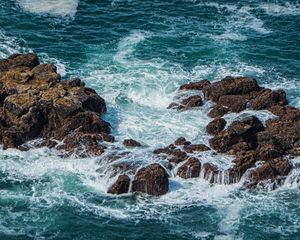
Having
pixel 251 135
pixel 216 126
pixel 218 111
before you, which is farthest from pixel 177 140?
pixel 251 135

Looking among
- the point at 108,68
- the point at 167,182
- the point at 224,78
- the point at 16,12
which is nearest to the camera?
the point at 167,182

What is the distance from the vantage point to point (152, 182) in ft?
196

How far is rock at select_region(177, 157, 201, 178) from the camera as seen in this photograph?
61.8 meters

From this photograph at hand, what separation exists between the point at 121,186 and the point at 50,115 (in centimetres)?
1245

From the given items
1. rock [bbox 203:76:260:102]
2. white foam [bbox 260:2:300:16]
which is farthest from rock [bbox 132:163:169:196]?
white foam [bbox 260:2:300:16]

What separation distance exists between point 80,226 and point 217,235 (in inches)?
435

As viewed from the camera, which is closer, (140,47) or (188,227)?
(188,227)

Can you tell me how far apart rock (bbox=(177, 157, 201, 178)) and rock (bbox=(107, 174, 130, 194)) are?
5114mm

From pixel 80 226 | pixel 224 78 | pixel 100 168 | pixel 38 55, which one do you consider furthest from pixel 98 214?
pixel 38 55

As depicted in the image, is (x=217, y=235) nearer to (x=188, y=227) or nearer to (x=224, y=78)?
(x=188, y=227)

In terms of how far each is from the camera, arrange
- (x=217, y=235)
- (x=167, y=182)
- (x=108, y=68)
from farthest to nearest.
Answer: (x=108, y=68) → (x=167, y=182) → (x=217, y=235)

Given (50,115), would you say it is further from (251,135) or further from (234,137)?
(251,135)

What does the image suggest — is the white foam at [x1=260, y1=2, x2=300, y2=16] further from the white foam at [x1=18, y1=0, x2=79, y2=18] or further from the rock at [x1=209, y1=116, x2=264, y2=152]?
the rock at [x1=209, y1=116, x2=264, y2=152]

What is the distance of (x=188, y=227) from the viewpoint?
5584cm
